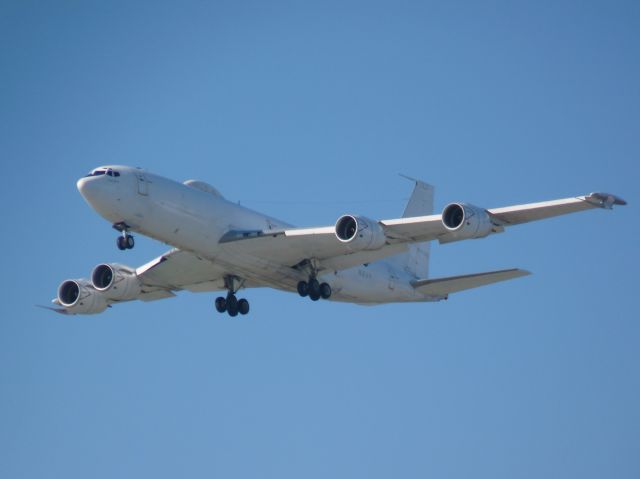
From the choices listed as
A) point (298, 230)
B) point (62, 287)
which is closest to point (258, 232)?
point (298, 230)

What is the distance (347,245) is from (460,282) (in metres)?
7.52

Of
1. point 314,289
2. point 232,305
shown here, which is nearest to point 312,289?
point 314,289

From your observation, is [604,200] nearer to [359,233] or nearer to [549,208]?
[549,208]

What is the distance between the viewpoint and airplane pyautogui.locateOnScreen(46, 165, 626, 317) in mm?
50531

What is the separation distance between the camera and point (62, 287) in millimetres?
59406

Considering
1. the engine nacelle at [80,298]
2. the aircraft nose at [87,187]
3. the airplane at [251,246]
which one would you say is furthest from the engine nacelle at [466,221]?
the engine nacelle at [80,298]

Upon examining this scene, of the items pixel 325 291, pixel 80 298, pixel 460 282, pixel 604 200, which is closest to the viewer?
pixel 604 200

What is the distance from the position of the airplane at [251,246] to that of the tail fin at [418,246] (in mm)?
789

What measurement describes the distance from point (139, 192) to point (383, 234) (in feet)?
33.2

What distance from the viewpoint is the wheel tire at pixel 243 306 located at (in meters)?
56.9

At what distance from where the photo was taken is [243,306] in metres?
56.9

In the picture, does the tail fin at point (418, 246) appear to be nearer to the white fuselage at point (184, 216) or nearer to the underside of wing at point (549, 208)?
the white fuselage at point (184, 216)

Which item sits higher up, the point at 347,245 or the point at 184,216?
the point at 184,216

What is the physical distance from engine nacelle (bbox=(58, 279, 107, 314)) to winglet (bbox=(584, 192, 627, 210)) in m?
23.1
